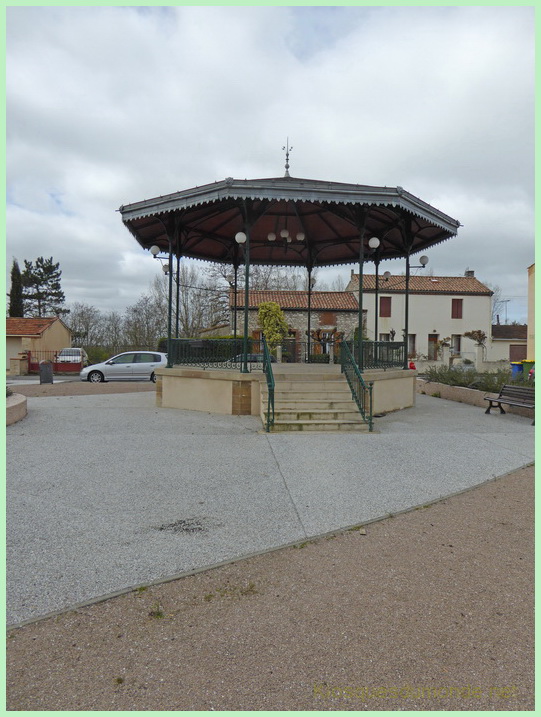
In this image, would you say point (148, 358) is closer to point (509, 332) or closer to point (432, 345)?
point (432, 345)

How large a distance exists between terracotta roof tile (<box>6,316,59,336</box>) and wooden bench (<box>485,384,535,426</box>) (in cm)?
2962

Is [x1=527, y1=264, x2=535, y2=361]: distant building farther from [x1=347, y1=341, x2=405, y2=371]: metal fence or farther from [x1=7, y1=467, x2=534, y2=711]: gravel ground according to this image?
[x1=7, y1=467, x2=534, y2=711]: gravel ground

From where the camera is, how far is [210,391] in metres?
9.60

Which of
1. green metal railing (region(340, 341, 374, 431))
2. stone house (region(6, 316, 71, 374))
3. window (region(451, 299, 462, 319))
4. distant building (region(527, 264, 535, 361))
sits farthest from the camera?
window (region(451, 299, 462, 319))

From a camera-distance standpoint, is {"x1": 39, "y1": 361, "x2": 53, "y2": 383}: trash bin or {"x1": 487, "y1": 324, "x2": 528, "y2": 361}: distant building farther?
{"x1": 487, "y1": 324, "x2": 528, "y2": 361}: distant building

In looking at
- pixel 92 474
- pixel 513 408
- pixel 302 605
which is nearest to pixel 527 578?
→ pixel 302 605

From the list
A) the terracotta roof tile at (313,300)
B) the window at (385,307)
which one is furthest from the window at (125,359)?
the window at (385,307)

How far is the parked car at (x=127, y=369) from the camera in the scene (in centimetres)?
1948

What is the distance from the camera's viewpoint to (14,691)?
6.59 ft

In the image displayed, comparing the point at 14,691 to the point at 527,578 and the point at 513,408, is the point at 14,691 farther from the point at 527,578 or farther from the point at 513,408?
the point at 513,408

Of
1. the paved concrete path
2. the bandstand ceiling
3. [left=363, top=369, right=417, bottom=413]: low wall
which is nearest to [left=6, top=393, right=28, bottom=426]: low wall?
the paved concrete path

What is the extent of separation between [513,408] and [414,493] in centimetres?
691

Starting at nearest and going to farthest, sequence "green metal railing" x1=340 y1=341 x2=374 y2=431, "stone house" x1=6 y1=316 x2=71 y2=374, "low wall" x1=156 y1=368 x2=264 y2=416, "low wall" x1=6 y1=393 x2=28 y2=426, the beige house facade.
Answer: "low wall" x1=6 y1=393 x2=28 y2=426 → "green metal railing" x1=340 y1=341 x2=374 y2=431 → "low wall" x1=156 y1=368 x2=264 y2=416 → "stone house" x1=6 y1=316 x2=71 y2=374 → the beige house facade

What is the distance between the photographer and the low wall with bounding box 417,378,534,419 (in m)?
10.2
